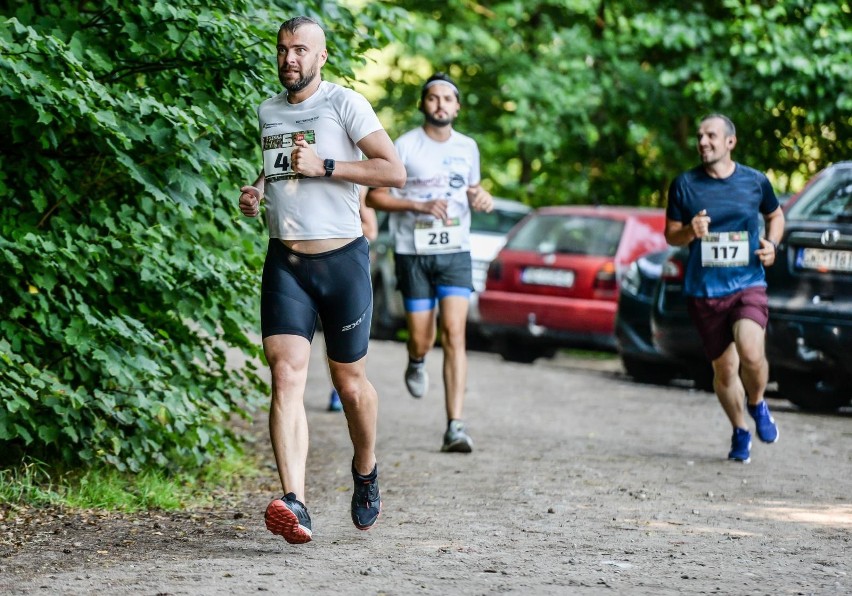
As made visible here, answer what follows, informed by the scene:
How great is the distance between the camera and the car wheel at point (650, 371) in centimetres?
1407

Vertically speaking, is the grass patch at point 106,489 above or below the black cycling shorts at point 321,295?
below

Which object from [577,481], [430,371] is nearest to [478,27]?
[430,371]

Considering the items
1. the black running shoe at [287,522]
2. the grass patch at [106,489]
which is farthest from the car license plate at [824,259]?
the black running shoe at [287,522]

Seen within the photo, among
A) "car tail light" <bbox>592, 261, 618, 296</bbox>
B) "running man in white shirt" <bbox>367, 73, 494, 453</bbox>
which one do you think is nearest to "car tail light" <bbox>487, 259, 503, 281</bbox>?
"car tail light" <bbox>592, 261, 618, 296</bbox>

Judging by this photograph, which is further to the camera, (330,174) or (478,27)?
(478,27)

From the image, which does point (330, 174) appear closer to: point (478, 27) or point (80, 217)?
point (80, 217)

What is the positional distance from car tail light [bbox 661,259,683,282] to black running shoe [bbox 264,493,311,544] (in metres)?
7.04

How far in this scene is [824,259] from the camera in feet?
34.8

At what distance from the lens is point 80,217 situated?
7.22 meters

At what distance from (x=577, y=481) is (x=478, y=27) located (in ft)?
54.0

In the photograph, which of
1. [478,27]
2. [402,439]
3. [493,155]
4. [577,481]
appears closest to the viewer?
[577,481]

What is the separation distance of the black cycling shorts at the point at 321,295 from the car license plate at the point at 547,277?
9.27 metres

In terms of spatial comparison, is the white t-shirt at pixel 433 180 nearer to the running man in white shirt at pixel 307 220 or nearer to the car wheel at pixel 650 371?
the running man in white shirt at pixel 307 220

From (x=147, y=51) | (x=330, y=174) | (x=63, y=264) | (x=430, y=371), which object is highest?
(x=147, y=51)
